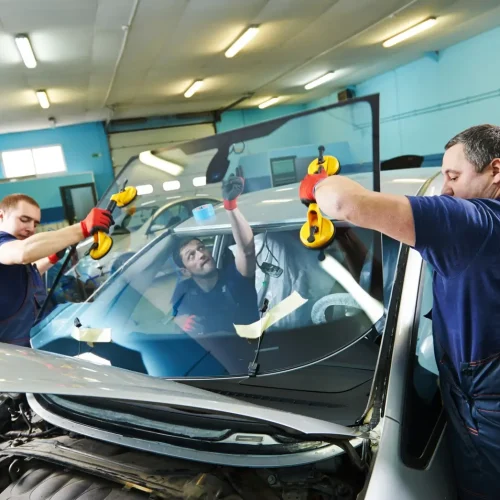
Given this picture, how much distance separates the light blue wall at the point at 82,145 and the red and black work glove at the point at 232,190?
12499 mm

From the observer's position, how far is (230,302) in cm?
179

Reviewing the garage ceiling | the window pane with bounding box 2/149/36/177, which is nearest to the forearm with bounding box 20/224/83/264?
the garage ceiling

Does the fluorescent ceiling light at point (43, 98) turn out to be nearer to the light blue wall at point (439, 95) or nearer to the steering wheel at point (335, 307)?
the light blue wall at point (439, 95)

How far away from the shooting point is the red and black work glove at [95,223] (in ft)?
6.70

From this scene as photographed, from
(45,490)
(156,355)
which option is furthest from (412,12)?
(45,490)

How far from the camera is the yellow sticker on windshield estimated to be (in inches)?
66.8

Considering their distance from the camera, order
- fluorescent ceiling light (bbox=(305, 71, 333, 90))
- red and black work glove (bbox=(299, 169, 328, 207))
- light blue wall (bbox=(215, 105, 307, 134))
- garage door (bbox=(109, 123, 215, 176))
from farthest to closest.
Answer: light blue wall (bbox=(215, 105, 307, 134))
garage door (bbox=(109, 123, 215, 176))
fluorescent ceiling light (bbox=(305, 71, 333, 90))
red and black work glove (bbox=(299, 169, 328, 207))

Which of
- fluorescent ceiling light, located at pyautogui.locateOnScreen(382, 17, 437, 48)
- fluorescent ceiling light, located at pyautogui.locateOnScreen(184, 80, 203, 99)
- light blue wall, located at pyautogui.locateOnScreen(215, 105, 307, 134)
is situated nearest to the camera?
fluorescent ceiling light, located at pyautogui.locateOnScreen(382, 17, 437, 48)

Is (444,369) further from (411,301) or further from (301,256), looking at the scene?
(301,256)

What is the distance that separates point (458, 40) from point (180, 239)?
9.94 metres

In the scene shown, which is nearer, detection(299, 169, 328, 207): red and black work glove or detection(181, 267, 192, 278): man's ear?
detection(299, 169, 328, 207): red and black work glove

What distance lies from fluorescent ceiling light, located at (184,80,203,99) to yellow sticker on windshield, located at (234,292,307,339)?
967 centimetres

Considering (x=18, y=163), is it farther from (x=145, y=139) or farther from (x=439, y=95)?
(x=439, y=95)

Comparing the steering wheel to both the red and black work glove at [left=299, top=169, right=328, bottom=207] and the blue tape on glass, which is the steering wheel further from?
the blue tape on glass
